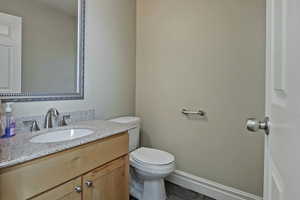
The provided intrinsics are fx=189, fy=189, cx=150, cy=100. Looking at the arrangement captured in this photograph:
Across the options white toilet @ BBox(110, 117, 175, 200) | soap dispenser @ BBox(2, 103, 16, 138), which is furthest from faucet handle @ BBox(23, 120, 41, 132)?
white toilet @ BBox(110, 117, 175, 200)

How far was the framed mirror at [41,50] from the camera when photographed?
1289 millimetres

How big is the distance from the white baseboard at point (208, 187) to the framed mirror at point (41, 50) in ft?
4.45

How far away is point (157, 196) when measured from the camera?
175 centimetres

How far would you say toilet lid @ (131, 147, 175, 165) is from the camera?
5.45 feet

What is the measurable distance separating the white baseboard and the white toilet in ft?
1.12

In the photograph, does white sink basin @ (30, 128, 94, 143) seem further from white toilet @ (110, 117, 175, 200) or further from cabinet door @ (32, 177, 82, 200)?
white toilet @ (110, 117, 175, 200)

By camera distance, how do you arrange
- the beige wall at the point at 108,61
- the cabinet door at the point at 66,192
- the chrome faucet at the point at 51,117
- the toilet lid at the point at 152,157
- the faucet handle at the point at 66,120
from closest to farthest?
1. the cabinet door at the point at 66,192
2. the chrome faucet at the point at 51,117
3. the faucet handle at the point at 66,120
4. the toilet lid at the point at 152,157
5. the beige wall at the point at 108,61

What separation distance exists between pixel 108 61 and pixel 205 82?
1028 mm

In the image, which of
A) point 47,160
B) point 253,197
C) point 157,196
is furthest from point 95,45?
point 253,197

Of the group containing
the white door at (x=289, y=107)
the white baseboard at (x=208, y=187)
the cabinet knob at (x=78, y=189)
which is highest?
the white door at (x=289, y=107)

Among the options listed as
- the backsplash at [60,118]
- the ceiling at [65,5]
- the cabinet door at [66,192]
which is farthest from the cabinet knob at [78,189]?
the ceiling at [65,5]

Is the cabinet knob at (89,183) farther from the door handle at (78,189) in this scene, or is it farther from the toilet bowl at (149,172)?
the toilet bowl at (149,172)

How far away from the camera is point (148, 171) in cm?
163

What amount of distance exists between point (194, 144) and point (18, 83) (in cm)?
166
